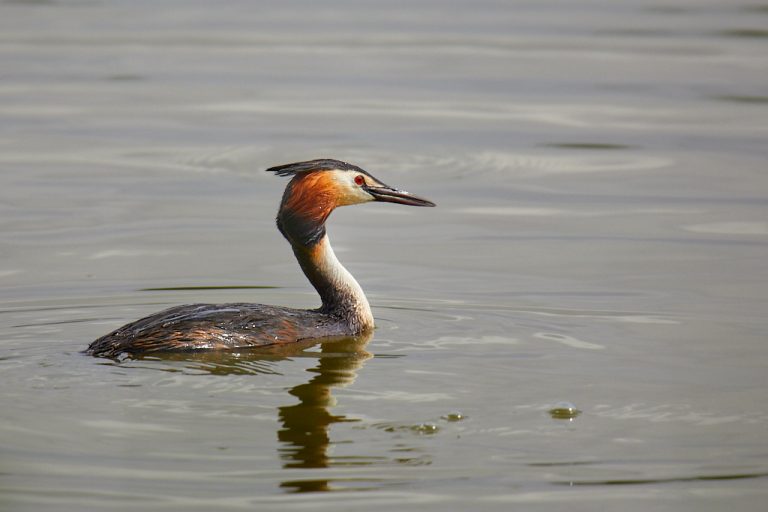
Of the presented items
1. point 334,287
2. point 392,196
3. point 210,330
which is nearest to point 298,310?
point 334,287

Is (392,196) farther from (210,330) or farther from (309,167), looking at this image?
(210,330)

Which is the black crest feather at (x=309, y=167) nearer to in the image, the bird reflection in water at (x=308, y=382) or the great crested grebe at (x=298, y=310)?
the great crested grebe at (x=298, y=310)

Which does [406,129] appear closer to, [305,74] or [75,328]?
[305,74]

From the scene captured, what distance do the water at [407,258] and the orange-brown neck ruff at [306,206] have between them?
788mm

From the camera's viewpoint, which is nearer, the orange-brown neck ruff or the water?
the water

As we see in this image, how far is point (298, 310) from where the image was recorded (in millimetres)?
9094

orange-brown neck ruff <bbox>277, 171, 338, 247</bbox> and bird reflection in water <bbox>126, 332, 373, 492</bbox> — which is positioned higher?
orange-brown neck ruff <bbox>277, 171, 338, 247</bbox>

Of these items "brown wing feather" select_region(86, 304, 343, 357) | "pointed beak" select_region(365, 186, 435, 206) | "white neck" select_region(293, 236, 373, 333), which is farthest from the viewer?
"pointed beak" select_region(365, 186, 435, 206)

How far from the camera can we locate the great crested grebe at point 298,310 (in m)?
8.34

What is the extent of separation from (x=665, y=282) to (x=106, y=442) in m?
4.79

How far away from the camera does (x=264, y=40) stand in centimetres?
2089

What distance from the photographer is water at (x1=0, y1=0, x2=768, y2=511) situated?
6.62 meters

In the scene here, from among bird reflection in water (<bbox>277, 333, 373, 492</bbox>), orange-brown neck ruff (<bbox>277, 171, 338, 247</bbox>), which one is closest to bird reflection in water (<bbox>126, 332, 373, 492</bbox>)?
bird reflection in water (<bbox>277, 333, 373, 492</bbox>)

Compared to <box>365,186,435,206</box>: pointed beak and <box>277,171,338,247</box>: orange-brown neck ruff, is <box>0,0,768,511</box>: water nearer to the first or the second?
<box>365,186,435,206</box>: pointed beak
